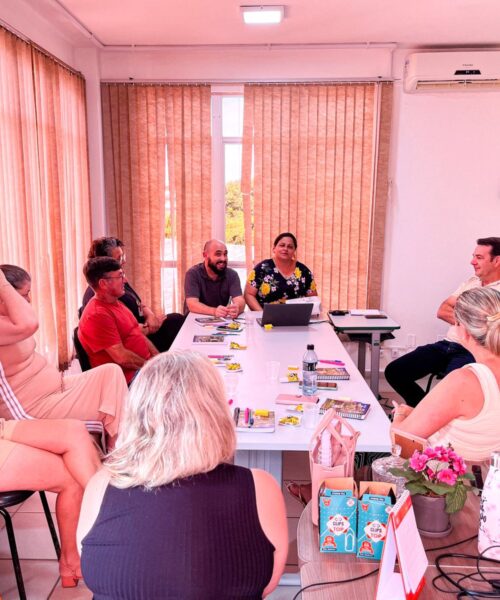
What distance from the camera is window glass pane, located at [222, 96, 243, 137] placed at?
5.11 meters

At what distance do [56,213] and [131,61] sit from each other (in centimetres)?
169

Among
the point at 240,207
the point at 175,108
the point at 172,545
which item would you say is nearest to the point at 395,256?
the point at 240,207

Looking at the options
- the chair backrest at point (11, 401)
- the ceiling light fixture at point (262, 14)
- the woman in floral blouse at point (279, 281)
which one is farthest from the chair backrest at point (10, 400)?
the ceiling light fixture at point (262, 14)

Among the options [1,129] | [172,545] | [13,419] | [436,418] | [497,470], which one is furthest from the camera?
[1,129]

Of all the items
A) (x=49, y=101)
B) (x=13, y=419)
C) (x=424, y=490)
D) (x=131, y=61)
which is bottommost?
(x=13, y=419)

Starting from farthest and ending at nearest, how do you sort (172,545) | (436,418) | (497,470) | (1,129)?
(1,129)
(436,418)
(497,470)
(172,545)

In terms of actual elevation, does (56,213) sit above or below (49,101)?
below

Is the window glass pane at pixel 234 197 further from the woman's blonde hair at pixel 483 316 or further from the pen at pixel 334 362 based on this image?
the woman's blonde hair at pixel 483 316

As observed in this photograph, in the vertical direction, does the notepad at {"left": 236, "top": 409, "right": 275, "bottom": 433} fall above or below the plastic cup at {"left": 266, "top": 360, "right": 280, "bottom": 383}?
below

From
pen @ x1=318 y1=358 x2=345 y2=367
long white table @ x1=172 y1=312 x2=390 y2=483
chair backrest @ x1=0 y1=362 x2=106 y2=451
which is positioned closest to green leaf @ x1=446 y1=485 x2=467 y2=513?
long white table @ x1=172 y1=312 x2=390 y2=483

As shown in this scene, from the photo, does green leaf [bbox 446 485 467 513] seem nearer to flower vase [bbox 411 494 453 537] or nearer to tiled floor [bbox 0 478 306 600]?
flower vase [bbox 411 494 453 537]

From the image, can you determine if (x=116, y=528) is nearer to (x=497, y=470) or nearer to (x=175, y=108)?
(x=497, y=470)

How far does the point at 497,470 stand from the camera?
1.38m

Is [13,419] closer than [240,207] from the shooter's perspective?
Yes
